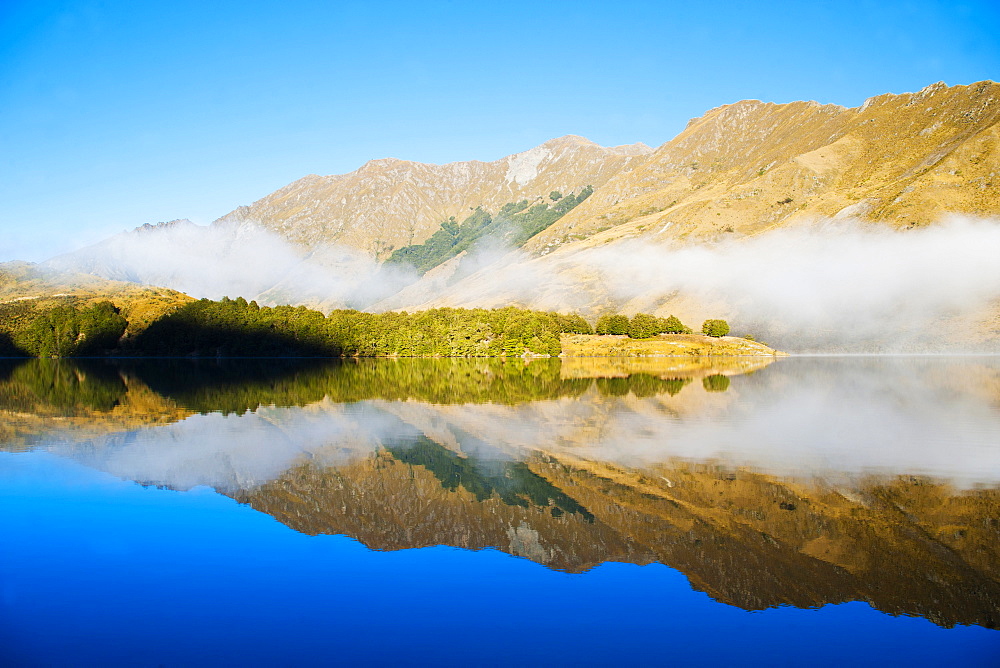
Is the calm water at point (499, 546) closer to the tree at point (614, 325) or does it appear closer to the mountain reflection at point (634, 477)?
the mountain reflection at point (634, 477)

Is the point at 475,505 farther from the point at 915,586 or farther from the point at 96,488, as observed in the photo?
the point at 96,488

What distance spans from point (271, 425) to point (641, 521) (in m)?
24.1

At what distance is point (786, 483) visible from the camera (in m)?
22.0

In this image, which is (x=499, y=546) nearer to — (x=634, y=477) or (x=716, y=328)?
(x=634, y=477)

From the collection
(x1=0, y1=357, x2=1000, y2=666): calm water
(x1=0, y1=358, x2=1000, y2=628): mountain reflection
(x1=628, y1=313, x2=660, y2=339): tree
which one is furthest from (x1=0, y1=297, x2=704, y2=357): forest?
(x1=0, y1=357, x2=1000, y2=666): calm water

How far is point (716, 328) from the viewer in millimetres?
165250

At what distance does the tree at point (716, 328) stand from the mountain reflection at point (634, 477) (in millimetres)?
117184

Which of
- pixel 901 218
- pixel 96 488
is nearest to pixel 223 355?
pixel 96 488

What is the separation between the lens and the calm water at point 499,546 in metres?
11.7

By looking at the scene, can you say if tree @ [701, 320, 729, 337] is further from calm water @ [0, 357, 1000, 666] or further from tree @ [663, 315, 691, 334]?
calm water @ [0, 357, 1000, 666]

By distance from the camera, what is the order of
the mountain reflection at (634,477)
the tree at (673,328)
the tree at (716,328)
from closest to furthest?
the mountain reflection at (634,477) → the tree at (716,328) → the tree at (673,328)

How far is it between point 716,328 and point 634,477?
151 meters

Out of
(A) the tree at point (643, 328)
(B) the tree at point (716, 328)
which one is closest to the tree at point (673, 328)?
(A) the tree at point (643, 328)

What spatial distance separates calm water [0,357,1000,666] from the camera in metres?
11.7
